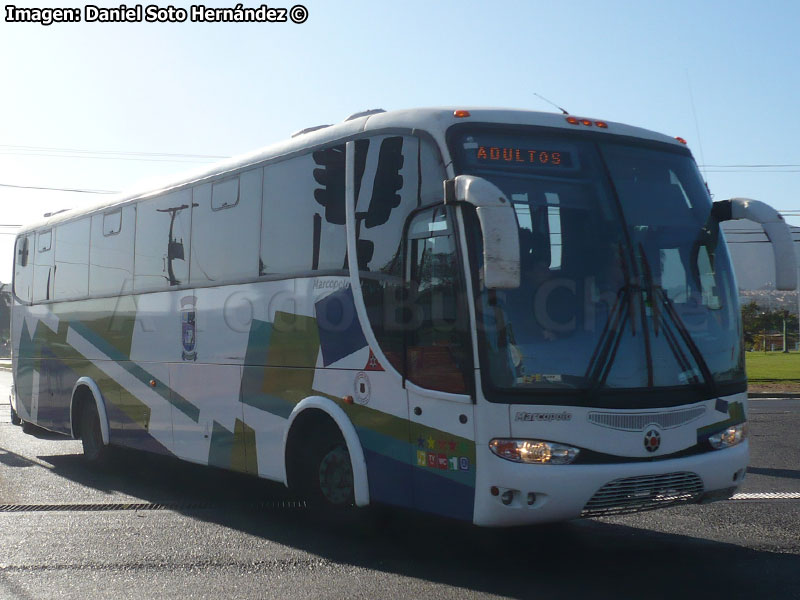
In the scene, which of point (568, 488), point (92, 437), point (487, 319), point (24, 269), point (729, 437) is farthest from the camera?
point (24, 269)

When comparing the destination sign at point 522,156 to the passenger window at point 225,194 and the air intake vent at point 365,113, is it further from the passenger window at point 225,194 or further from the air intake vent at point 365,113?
the passenger window at point 225,194

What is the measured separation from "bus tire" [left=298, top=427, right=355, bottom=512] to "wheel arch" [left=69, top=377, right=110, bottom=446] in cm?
468

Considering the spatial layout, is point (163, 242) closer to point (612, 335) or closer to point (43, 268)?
point (43, 268)

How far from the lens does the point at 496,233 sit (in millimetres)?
6172

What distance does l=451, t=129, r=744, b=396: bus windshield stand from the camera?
6660 millimetres

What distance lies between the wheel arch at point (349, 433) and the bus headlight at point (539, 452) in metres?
1.42

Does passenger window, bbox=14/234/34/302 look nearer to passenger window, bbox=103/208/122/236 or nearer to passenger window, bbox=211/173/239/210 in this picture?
passenger window, bbox=103/208/122/236

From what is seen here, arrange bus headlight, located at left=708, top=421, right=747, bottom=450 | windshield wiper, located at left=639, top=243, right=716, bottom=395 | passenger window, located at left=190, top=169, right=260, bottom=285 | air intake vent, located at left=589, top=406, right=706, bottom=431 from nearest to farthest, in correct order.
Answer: air intake vent, located at left=589, top=406, right=706, bottom=431
windshield wiper, located at left=639, top=243, right=716, bottom=395
bus headlight, located at left=708, top=421, right=747, bottom=450
passenger window, located at left=190, top=169, right=260, bottom=285

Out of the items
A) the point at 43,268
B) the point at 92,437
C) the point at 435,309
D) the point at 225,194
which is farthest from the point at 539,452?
the point at 43,268

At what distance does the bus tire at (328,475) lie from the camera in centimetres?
805

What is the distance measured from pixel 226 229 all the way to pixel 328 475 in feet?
8.99

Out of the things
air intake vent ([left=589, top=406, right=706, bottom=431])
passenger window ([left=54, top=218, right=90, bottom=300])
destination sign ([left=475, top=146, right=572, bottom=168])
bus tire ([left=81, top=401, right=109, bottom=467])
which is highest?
destination sign ([left=475, top=146, right=572, bottom=168])

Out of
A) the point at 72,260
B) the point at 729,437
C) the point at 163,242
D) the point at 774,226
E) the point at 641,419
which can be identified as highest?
the point at 774,226

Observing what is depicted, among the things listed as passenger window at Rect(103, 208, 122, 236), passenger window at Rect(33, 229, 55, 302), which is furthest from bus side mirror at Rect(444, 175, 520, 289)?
passenger window at Rect(33, 229, 55, 302)
